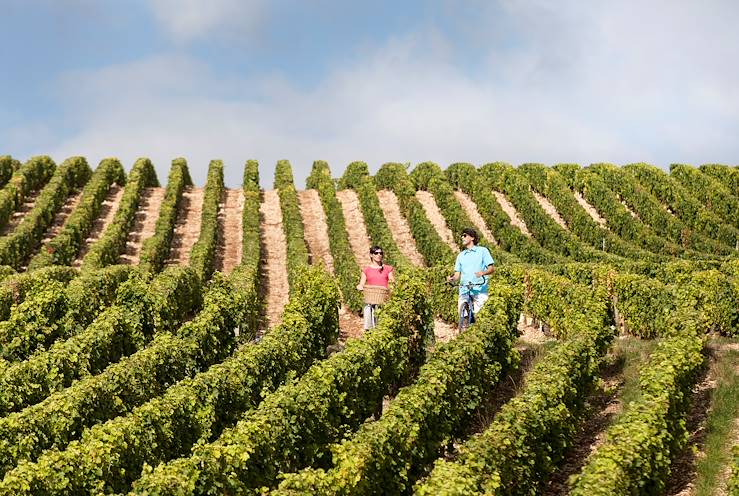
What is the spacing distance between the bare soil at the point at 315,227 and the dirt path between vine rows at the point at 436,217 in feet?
16.3

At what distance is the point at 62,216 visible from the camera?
47594mm

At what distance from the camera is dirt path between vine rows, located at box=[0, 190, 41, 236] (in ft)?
145

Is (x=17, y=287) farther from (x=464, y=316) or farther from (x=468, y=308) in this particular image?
(x=468, y=308)

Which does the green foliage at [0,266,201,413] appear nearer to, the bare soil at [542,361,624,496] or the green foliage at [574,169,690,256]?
the bare soil at [542,361,624,496]

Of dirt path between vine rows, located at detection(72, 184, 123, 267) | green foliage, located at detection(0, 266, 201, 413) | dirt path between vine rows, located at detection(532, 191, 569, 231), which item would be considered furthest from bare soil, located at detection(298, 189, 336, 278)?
green foliage, located at detection(0, 266, 201, 413)

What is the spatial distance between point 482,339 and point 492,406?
4.83 feet

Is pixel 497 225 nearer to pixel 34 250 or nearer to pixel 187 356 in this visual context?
pixel 34 250

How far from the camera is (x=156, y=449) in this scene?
16.5 m

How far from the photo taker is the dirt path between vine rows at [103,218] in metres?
42.9

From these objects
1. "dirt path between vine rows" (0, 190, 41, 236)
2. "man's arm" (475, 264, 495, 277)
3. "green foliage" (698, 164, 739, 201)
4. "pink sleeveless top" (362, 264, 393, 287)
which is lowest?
"pink sleeveless top" (362, 264, 393, 287)

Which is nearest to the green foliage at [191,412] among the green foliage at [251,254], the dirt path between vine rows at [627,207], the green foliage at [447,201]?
the green foliage at [251,254]

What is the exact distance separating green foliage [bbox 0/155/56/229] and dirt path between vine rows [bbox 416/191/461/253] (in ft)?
63.1

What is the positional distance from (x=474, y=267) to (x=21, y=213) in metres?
33.1

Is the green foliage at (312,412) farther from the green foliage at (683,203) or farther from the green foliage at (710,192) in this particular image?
the green foliage at (710,192)
